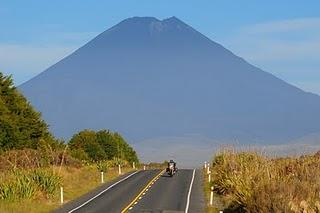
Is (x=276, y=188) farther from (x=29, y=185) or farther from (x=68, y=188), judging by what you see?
(x=68, y=188)

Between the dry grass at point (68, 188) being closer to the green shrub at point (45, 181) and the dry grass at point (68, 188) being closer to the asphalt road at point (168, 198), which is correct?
the green shrub at point (45, 181)

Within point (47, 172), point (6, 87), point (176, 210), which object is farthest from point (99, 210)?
point (6, 87)

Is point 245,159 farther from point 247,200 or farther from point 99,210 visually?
point 247,200

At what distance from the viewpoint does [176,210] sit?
34.9m

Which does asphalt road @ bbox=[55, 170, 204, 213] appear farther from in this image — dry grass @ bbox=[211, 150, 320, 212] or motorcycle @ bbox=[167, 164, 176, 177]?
dry grass @ bbox=[211, 150, 320, 212]

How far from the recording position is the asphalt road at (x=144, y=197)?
1415 inches

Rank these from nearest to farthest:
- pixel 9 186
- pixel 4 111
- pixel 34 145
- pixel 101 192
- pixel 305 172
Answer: pixel 305 172
pixel 9 186
pixel 101 192
pixel 4 111
pixel 34 145

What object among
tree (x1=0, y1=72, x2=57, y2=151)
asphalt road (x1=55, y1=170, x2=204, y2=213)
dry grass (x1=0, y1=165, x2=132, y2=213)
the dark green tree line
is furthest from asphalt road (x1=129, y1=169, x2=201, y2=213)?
the dark green tree line

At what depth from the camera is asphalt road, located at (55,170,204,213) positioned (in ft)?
118

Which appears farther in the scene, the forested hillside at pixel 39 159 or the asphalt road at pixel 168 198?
the forested hillside at pixel 39 159

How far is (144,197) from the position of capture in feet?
138

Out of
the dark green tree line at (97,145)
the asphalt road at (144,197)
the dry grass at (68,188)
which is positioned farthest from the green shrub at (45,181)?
the dark green tree line at (97,145)

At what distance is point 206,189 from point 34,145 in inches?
1265

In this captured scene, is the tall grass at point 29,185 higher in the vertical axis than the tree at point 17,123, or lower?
lower
